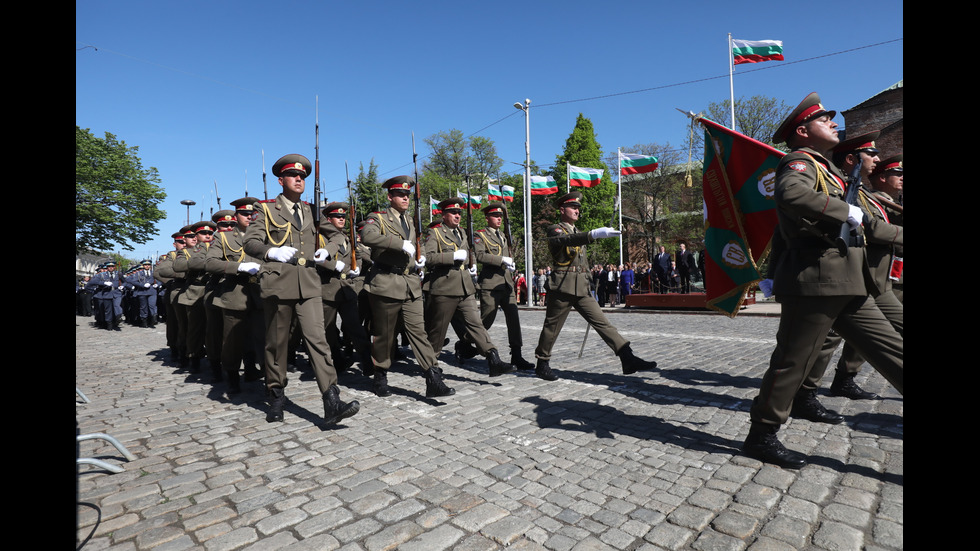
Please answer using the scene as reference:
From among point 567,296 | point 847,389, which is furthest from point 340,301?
point 847,389

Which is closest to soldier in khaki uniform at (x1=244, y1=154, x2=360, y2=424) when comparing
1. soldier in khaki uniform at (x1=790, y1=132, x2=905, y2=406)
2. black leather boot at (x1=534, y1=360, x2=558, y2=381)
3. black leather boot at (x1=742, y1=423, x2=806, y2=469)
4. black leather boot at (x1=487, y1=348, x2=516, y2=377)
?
black leather boot at (x1=487, y1=348, x2=516, y2=377)

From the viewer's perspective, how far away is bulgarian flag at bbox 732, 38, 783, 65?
1921 centimetres

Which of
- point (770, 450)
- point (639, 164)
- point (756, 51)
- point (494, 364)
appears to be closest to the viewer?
point (770, 450)

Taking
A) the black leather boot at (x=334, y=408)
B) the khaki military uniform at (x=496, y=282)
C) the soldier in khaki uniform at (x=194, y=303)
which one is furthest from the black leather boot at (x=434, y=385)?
the soldier in khaki uniform at (x=194, y=303)

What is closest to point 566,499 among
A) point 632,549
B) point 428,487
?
point 632,549

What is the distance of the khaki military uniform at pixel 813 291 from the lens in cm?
301

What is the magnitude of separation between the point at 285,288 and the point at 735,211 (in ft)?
14.7

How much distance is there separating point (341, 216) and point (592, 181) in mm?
18179

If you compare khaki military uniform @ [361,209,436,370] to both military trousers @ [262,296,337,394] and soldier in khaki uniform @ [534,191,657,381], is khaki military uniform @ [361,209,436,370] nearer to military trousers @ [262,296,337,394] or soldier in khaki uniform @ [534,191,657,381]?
military trousers @ [262,296,337,394]

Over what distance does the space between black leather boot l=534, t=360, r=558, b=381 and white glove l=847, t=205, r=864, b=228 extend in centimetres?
359

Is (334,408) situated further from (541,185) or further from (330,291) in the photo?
(541,185)

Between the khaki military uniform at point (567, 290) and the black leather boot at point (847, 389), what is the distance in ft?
6.68

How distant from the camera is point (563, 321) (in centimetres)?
620
